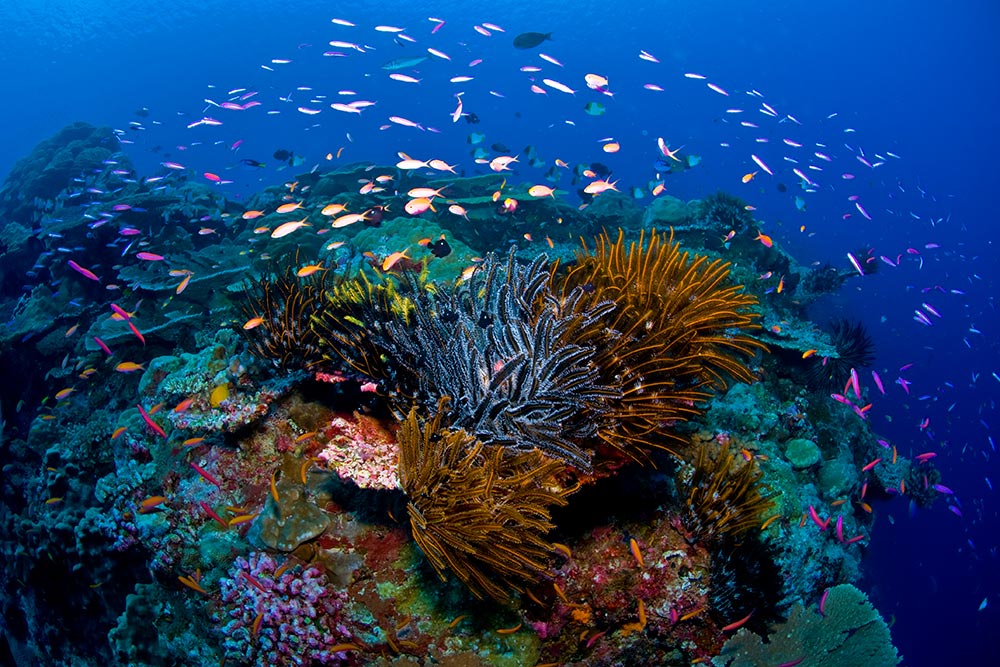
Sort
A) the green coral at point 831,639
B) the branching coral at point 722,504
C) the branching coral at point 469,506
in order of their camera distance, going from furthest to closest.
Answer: the green coral at point 831,639 < the branching coral at point 722,504 < the branching coral at point 469,506

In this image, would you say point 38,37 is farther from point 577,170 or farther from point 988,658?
point 988,658

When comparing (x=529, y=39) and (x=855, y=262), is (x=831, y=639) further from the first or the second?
(x=529, y=39)

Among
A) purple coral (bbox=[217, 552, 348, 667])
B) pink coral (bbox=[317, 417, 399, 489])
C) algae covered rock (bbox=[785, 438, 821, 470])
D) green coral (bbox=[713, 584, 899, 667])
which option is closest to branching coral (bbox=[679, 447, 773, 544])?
green coral (bbox=[713, 584, 899, 667])

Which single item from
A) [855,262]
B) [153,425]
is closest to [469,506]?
[153,425]

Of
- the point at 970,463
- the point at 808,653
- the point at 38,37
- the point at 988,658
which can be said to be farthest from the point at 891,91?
the point at 38,37

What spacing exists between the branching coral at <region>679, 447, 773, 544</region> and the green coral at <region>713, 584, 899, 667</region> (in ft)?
3.50

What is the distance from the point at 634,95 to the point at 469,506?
138m

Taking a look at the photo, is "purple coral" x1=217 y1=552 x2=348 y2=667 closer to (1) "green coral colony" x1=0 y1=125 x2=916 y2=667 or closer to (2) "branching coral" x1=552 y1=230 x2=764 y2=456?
(1) "green coral colony" x1=0 y1=125 x2=916 y2=667

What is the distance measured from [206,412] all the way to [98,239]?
38.1 feet

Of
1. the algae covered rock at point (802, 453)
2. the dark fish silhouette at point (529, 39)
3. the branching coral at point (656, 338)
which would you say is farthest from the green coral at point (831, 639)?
the dark fish silhouette at point (529, 39)

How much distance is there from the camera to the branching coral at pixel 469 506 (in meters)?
2.92

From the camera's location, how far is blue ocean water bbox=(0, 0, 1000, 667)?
60.3 meters

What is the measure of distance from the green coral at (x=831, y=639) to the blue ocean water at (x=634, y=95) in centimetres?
3498

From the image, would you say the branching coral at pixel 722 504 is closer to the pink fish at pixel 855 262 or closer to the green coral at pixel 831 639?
the green coral at pixel 831 639
